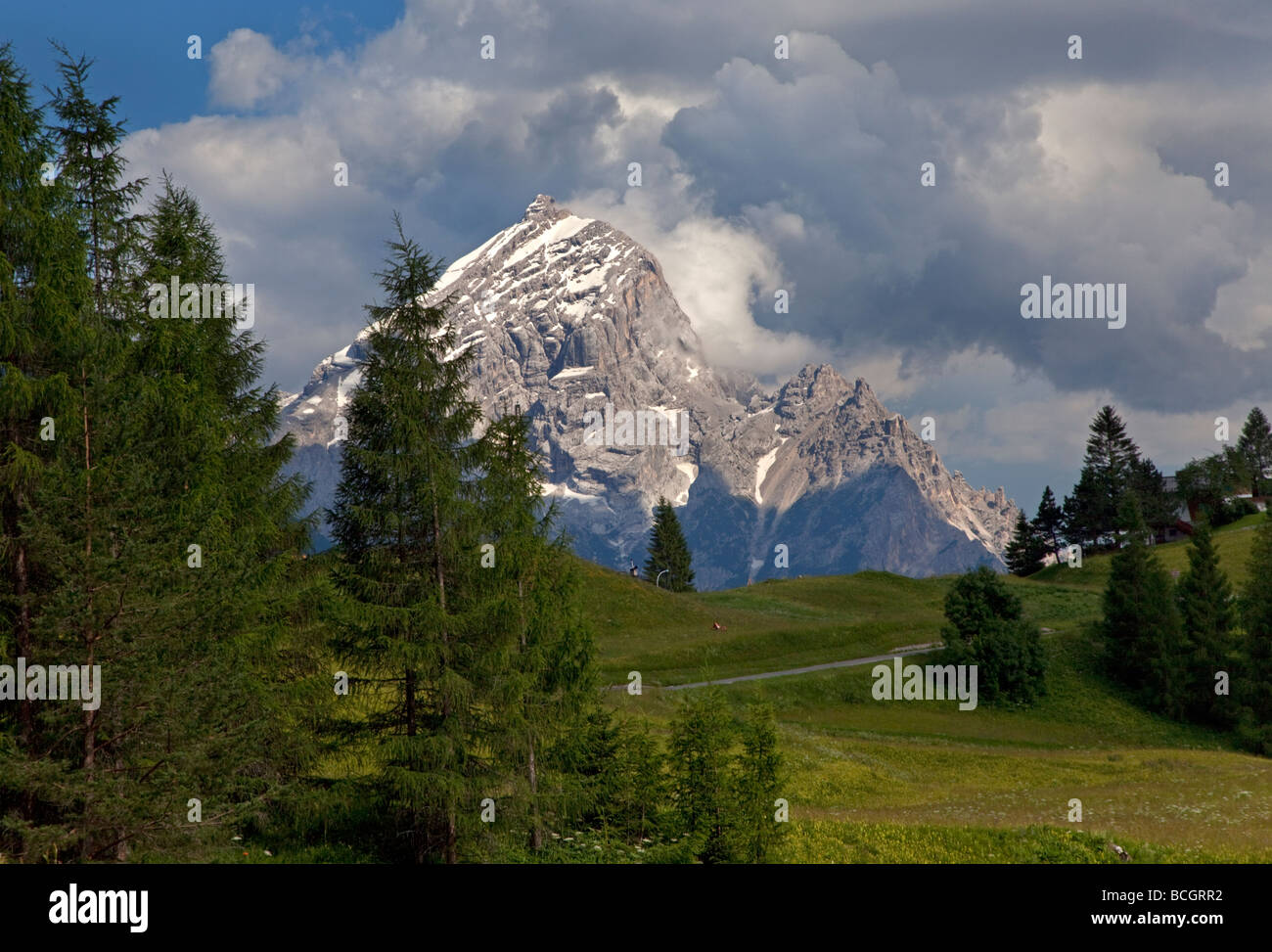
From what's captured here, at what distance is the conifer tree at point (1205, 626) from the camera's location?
73.1 metres

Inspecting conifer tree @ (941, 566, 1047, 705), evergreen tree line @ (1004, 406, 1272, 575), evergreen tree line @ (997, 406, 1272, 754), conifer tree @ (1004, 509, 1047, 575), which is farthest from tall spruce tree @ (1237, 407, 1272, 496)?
conifer tree @ (941, 566, 1047, 705)

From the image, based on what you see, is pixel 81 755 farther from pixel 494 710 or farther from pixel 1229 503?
pixel 1229 503

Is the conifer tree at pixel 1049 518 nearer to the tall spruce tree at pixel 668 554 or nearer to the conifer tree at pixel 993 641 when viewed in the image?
the tall spruce tree at pixel 668 554

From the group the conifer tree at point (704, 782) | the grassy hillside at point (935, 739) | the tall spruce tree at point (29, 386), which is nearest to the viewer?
the tall spruce tree at point (29, 386)

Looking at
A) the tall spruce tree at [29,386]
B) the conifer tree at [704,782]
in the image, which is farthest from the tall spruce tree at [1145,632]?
the tall spruce tree at [29,386]

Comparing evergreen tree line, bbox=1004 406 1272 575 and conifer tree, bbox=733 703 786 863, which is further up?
evergreen tree line, bbox=1004 406 1272 575

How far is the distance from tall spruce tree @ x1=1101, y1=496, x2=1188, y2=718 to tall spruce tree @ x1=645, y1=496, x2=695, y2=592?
78.6m

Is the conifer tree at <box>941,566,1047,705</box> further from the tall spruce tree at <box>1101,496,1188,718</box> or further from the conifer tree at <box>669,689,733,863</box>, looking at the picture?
the conifer tree at <box>669,689,733,863</box>

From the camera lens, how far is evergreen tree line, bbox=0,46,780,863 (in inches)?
703

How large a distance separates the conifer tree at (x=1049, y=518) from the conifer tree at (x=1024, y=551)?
38.2 ft

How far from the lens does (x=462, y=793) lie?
21656mm

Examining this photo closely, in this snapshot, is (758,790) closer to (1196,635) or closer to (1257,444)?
(1196,635)

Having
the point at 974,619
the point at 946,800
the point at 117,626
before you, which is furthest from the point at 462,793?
the point at 974,619
